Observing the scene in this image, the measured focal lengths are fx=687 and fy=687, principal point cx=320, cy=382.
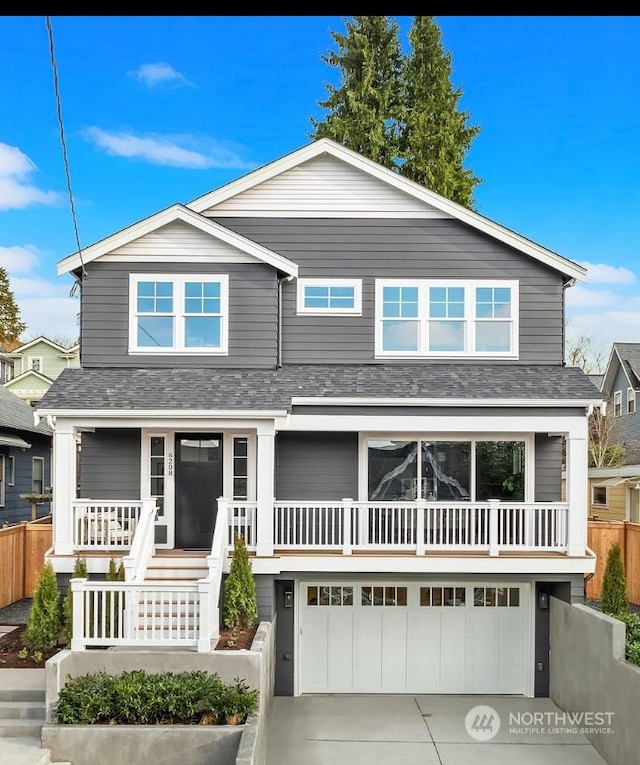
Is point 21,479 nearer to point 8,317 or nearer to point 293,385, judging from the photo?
point 293,385

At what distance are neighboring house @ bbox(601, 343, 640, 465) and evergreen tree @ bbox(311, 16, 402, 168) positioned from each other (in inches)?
431

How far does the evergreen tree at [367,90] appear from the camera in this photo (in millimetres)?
22891

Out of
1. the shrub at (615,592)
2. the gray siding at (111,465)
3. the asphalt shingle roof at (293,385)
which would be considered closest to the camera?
the asphalt shingle roof at (293,385)

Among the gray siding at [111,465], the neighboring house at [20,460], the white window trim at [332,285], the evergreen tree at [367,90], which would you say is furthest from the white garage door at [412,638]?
the evergreen tree at [367,90]

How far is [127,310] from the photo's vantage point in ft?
41.0

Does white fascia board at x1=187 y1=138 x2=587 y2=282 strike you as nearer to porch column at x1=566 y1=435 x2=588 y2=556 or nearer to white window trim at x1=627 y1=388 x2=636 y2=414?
porch column at x1=566 y1=435 x2=588 y2=556

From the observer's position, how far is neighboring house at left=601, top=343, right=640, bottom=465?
2392cm

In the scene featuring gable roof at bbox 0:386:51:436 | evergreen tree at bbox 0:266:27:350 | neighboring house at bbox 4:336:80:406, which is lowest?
gable roof at bbox 0:386:51:436

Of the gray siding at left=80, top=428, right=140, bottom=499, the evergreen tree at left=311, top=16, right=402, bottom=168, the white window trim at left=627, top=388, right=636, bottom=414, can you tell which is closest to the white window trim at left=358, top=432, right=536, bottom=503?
the gray siding at left=80, top=428, right=140, bottom=499

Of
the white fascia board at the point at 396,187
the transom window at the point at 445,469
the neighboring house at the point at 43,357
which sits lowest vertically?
the transom window at the point at 445,469

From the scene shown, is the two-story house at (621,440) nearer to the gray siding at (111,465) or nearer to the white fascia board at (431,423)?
the white fascia board at (431,423)

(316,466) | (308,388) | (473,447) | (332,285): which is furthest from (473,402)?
(332,285)

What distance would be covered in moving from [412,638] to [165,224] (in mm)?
8580

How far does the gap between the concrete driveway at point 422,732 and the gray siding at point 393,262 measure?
19.9 feet
